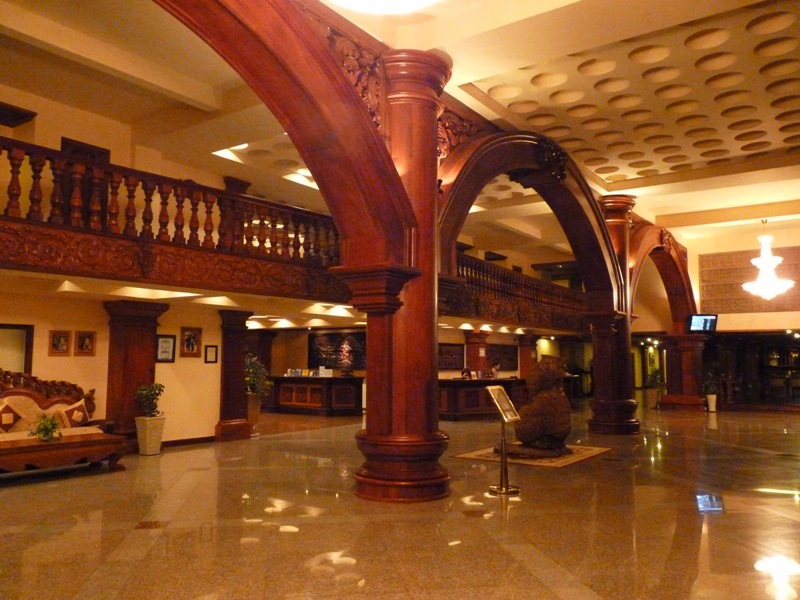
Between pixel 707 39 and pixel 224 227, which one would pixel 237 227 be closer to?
pixel 224 227

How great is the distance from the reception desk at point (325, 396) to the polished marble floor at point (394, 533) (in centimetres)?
672

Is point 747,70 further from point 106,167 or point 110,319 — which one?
point 110,319

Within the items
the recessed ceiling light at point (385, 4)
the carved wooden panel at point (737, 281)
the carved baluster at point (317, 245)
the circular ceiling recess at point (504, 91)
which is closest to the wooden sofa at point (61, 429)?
the carved baluster at point (317, 245)

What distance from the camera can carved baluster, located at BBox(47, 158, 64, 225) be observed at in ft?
19.0

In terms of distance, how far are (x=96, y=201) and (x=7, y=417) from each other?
9.49 ft

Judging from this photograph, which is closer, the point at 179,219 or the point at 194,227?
the point at 179,219

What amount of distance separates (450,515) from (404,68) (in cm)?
372

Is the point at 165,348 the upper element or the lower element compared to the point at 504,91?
lower

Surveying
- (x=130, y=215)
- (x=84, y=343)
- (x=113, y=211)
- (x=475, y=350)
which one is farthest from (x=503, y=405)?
(x=475, y=350)

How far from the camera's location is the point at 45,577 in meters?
3.56

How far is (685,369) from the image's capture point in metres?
16.1

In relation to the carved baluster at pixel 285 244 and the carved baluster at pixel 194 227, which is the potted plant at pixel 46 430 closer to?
the carved baluster at pixel 194 227

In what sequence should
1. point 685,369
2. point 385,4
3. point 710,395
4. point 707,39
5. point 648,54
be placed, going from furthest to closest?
point 685,369 < point 710,395 < point 648,54 < point 707,39 < point 385,4

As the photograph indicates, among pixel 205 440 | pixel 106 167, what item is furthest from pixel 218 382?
pixel 106 167
